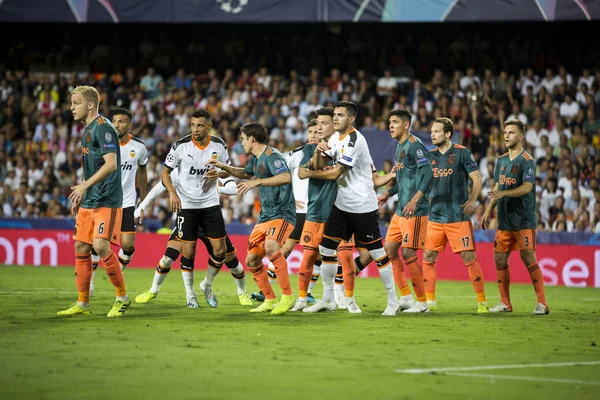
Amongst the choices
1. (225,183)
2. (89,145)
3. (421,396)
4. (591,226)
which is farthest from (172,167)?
(591,226)

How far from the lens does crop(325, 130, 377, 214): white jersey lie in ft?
37.3

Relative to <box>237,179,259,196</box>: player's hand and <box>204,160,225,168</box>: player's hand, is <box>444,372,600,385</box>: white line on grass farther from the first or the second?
<box>204,160,225,168</box>: player's hand

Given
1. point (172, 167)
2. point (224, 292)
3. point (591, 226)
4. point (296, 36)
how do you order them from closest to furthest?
point (172, 167), point (224, 292), point (591, 226), point (296, 36)

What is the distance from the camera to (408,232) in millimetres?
12258

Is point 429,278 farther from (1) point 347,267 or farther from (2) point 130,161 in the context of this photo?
(2) point 130,161

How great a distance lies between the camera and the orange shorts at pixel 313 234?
1159 cm

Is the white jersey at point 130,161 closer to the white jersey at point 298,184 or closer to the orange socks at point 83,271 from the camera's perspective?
the white jersey at point 298,184

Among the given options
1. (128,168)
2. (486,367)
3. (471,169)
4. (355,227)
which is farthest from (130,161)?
(486,367)

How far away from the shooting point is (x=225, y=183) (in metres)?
13.0

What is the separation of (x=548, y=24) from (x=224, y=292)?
1622 centimetres

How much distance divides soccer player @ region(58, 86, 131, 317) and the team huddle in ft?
0.04

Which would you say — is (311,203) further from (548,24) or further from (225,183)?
(548,24)

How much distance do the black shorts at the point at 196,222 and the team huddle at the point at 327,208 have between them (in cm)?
1

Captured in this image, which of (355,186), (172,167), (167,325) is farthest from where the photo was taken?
(172,167)
